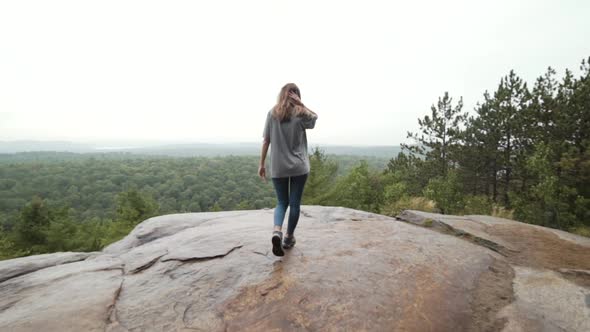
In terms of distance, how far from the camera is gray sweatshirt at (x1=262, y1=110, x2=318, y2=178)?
3053 mm

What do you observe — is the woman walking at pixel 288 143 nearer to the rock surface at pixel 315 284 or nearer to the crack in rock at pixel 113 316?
the rock surface at pixel 315 284

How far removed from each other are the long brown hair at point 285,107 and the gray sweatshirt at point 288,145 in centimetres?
6

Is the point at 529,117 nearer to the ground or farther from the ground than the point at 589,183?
farther from the ground

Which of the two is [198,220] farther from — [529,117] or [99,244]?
[99,244]

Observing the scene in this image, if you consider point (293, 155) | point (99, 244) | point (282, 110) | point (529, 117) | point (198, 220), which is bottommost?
point (99, 244)

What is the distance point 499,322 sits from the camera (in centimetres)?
234

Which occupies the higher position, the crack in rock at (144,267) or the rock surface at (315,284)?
the rock surface at (315,284)

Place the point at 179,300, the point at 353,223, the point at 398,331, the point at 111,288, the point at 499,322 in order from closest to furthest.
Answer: the point at 398,331 → the point at 499,322 → the point at 179,300 → the point at 111,288 → the point at 353,223

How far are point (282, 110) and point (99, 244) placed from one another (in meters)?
26.6

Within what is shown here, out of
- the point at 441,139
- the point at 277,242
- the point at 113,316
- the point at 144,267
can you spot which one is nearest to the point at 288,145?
the point at 277,242

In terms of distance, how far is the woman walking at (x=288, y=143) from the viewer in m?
3.04

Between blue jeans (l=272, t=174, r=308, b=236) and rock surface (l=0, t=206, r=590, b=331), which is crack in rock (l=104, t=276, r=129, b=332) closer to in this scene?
rock surface (l=0, t=206, r=590, b=331)

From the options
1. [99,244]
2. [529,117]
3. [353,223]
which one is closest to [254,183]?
[99,244]

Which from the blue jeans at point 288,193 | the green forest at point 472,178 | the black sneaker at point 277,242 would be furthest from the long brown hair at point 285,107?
the green forest at point 472,178
